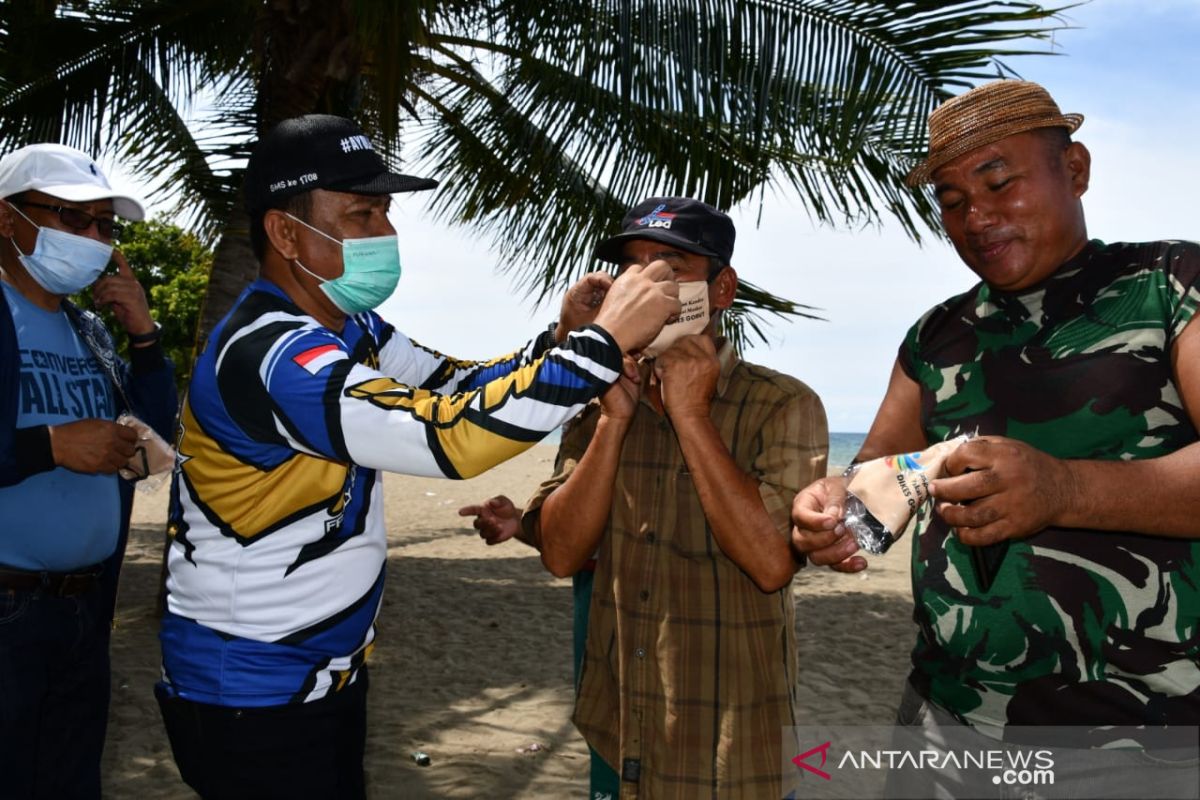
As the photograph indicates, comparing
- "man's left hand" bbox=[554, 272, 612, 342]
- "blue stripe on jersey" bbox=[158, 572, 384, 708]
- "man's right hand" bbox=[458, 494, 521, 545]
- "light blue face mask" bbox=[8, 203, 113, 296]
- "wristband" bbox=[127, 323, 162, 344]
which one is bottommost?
"blue stripe on jersey" bbox=[158, 572, 384, 708]

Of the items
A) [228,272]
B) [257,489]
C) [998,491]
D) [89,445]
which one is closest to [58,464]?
[89,445]

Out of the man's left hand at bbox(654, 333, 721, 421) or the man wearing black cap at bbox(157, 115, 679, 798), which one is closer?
the man wearing black cap at bbox(157, 115, 679, 798)

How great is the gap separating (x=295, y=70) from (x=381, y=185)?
588 centimetres

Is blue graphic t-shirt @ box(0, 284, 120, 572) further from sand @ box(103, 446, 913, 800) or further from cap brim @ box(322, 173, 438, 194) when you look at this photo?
sand @ box(103, 446, 913, 800)

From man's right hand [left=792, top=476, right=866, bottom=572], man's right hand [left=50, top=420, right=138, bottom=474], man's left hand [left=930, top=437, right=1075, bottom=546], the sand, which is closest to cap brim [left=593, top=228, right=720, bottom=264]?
man's right hand [left=792, top=476, right=866, bottom=572]

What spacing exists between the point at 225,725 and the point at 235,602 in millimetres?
283

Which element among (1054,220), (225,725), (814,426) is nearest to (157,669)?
(225,725)

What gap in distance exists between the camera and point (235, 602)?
2.29m

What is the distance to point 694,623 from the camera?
8.18 ft

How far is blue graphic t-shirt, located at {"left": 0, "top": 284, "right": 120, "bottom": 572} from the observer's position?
10.1ft

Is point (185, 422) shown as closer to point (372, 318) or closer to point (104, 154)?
point (372, 318)

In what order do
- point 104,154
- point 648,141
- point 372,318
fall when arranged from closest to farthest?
point 372,318
point 648,141
point 104,154

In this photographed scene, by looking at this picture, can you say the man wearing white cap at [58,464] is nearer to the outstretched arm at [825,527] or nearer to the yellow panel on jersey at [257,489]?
the yellow panel on jersey at [257,489]

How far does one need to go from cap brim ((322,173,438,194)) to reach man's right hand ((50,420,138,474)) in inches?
45.9
